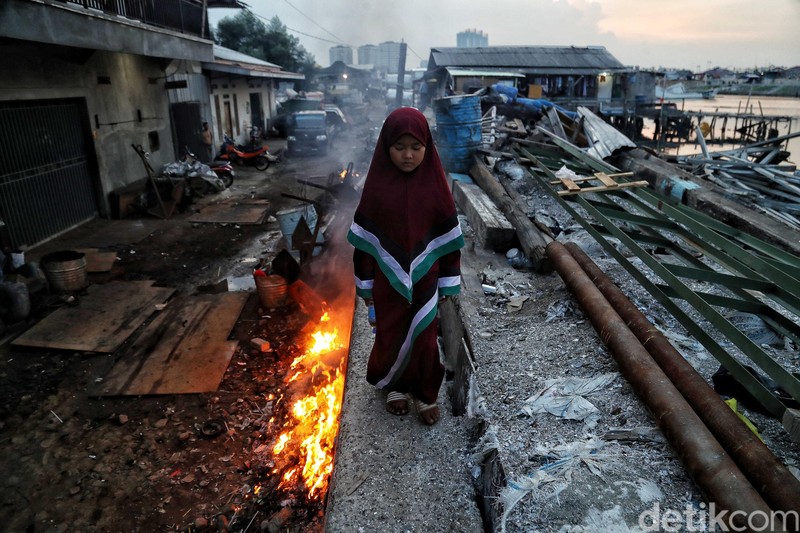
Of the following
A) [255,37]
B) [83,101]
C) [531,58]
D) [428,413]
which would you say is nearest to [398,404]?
[428,413]

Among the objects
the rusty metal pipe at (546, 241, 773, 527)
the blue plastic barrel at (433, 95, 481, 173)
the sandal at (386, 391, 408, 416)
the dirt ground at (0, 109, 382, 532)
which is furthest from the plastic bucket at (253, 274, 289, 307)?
the blue plastic barrel at (433, 95, 481, 173)

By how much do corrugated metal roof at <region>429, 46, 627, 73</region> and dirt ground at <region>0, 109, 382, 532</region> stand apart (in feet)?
73.9

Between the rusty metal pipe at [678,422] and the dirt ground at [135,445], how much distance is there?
7.03 ft

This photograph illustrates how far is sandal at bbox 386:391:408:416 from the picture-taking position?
122 inches

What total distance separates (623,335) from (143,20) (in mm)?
11132

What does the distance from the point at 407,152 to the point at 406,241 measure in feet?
1.68

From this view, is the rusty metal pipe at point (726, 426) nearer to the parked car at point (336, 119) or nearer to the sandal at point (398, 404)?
the sandal at point (398, 404)

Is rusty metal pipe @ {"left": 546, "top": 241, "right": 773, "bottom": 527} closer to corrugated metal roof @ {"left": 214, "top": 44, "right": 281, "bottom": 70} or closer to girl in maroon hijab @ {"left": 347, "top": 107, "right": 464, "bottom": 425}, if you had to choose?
girl in maroon hijab @ {"left": 347, "top": 107, "right": 464, "bottom": 425}

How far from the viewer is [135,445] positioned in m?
3.60

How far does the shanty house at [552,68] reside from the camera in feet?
78.5

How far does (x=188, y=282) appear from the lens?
6668mm

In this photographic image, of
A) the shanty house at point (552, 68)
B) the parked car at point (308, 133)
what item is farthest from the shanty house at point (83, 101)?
the shanty house at point (552, 68)

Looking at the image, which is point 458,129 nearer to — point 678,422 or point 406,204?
point 406,204

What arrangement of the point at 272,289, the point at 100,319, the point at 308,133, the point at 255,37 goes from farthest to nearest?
1. the point at 255,37
2. the point at 308,133
3. the point at 272,289
4. the point at 100,319
